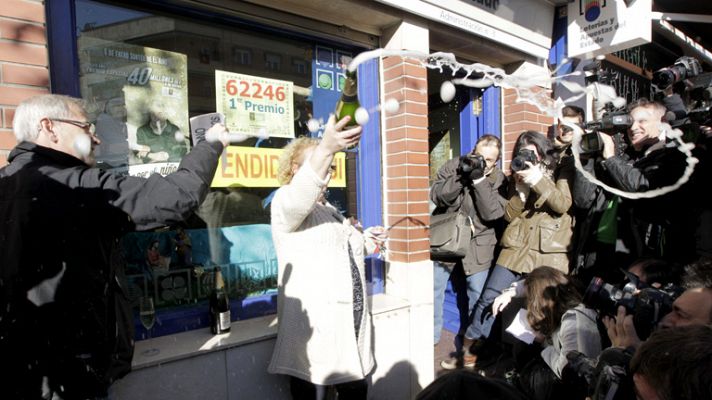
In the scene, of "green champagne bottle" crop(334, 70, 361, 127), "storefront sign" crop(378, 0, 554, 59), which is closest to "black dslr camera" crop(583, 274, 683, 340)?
"green champagne bottle" crop(334, 70, 361, 127)

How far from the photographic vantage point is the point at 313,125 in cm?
291

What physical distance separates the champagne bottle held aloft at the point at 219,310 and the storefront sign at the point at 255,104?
42.0 inches

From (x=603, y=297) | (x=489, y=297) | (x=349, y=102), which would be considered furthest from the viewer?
(x=489, y=297)

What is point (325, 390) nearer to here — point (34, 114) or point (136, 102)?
point (34, 114)

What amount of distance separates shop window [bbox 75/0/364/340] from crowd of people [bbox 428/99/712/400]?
1.59 m

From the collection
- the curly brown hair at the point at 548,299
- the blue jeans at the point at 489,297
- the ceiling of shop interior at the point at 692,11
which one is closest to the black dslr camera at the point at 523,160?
the curly brown hair at the point at 548,299

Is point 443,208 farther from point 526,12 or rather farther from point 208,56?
point 208,56

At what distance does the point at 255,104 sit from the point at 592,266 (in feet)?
8.66

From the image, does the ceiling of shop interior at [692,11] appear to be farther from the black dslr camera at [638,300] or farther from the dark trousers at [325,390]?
the dark trousers at [325,390]

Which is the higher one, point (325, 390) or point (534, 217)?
point (534, 217)

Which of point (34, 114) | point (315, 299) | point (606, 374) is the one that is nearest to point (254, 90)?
point (34, 114)

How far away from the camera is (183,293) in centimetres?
257

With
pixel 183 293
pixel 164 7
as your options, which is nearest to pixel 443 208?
pixel 183 293

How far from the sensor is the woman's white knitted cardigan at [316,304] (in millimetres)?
2105
